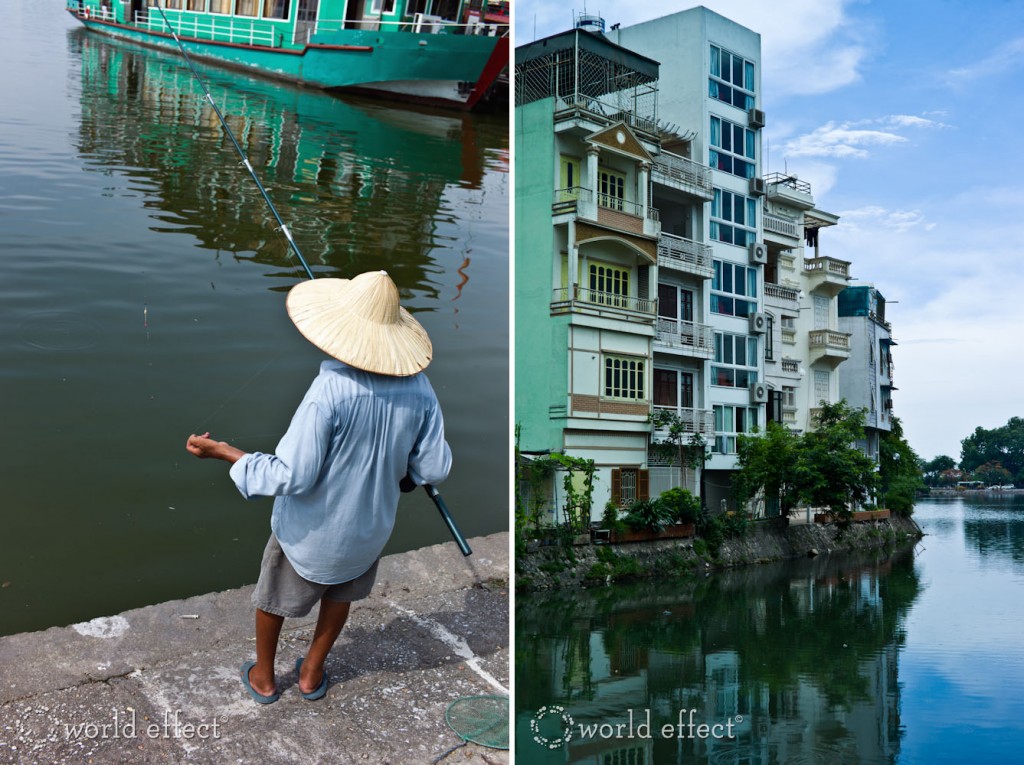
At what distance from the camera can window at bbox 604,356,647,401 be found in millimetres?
2841

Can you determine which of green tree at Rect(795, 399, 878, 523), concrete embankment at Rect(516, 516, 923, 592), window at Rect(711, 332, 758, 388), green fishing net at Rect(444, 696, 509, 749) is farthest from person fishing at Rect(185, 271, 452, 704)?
green tree at Rect(795, 399, 878, 523)

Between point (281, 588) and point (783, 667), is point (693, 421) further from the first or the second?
point (281, 588)

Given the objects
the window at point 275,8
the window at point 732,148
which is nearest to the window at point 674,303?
the window at point 732,148

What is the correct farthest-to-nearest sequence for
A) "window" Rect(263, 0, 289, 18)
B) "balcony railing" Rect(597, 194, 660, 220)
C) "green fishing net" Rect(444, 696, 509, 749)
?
1. "window" Rect(263, 0, 289, 18)
2. "balcony railing" Rect(597, 194, 660, 220)
3. "green fishing net" Rect(444, 696, 509, 749)

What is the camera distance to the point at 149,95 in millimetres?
11625

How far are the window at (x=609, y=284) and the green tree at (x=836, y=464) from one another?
35.4 inches

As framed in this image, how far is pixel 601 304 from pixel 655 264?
1.20 ft

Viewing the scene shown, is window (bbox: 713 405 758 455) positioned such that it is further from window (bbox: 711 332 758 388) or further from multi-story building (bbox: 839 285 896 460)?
multi-story building (bbox: 839 285 896 460)

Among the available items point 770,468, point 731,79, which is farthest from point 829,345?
point 731,79

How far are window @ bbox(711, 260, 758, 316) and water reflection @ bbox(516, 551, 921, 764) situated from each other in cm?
95

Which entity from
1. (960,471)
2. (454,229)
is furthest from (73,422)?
(454,229)

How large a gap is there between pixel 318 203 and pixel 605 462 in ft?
17.5

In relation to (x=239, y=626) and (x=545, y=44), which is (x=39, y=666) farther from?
(x=545, y=44)

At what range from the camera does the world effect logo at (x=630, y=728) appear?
2.62 metres
